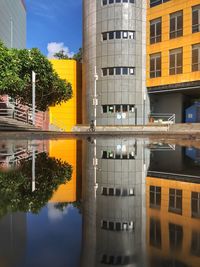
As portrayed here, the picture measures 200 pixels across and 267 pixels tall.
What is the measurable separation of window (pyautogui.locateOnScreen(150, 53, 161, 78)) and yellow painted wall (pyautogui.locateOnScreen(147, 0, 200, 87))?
0.48 meters

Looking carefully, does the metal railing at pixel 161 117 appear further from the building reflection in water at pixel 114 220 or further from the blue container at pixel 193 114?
the building reflection in water at pixel 114 220

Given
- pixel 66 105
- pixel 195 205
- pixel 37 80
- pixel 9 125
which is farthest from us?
pixel 66 105

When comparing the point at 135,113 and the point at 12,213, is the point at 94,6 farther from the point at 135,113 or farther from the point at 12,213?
the point at 12,213

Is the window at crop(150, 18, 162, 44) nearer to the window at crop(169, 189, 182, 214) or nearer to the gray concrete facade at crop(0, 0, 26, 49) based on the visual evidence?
the window at crop(169, 189, 182, 214)

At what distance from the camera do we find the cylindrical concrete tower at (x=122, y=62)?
46.1m

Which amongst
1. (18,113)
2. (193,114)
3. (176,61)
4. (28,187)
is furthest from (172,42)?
(28,187)

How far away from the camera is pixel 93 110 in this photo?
48.8 m

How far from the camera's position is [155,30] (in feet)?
150

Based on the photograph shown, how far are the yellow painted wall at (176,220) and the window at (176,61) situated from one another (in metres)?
40.1

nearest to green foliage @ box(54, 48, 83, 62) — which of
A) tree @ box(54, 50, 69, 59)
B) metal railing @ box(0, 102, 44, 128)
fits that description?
tree @ box(54, 50, 69, 59)

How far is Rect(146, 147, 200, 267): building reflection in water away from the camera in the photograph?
1948mm

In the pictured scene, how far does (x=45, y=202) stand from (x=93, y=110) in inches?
1788

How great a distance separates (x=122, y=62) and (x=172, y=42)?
7240mm

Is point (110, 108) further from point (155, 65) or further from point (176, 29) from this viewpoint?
point (176, 29)
